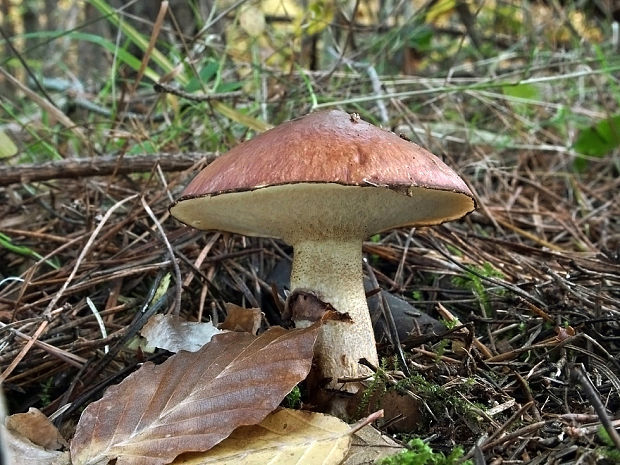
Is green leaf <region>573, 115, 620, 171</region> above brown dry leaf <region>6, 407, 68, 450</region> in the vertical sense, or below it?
above

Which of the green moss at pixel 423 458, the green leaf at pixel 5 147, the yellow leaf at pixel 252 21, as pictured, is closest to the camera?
the green moss at pixel 423 458

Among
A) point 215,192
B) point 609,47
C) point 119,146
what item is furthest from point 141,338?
point 609,47

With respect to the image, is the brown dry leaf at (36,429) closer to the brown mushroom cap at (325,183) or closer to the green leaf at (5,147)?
the brown mushroom cap at (325,183)

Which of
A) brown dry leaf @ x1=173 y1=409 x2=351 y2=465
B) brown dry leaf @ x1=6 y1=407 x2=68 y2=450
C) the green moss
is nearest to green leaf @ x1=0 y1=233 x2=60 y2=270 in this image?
brown dry leaf @ x1=6 y1=407 x2=68 y2=450

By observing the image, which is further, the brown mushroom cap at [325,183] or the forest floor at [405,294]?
the forest floor at [405,294]

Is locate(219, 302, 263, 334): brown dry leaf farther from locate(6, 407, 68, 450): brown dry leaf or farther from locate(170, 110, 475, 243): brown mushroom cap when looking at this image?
locate(6, 407, 68, 450): brown dry leaf

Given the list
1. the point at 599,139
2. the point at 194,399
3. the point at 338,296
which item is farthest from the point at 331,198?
the point at 599,139

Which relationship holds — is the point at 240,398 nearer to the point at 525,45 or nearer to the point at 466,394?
the point at 466,394

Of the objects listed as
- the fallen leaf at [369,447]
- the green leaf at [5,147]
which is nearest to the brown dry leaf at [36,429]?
the fallen leaf at [369,447]
